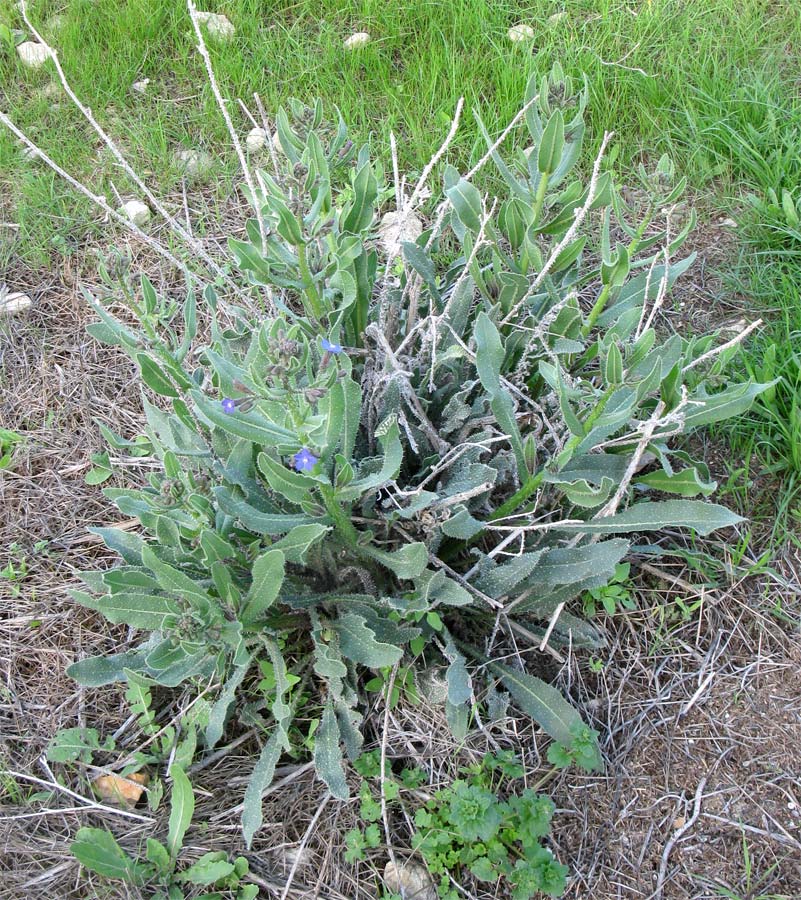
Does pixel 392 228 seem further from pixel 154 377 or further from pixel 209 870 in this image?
pixel 209 870

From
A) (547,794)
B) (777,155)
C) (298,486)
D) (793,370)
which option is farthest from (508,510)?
(777,155)

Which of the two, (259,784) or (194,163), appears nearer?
(259,784)

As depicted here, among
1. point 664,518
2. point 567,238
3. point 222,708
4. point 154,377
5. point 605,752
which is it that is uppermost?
point 567,238

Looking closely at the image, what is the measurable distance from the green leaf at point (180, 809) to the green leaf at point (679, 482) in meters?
1.40

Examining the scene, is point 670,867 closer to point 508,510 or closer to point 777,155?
point 508,510

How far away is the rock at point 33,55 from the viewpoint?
370 centimetres

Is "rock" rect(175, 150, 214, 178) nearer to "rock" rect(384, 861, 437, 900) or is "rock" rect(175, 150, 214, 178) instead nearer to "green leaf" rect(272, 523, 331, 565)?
"green leaf" rect(272, 523, 331, 565)

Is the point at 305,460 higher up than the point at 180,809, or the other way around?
the point at 305,460

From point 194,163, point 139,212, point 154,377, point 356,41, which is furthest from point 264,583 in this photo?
point 356,41

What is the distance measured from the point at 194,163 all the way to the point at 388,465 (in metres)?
2.11

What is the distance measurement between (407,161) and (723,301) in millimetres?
1307

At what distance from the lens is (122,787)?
7.32 ft

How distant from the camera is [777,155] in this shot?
3.15 m

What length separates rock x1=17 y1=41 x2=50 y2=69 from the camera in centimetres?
370
